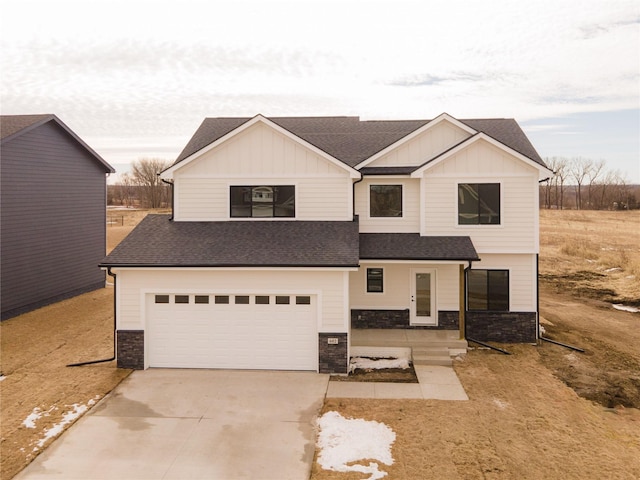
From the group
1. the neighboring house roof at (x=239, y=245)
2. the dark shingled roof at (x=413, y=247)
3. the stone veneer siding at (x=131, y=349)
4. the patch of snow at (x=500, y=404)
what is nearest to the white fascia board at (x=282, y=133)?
the neighboring house roof at (x=239, y=245)

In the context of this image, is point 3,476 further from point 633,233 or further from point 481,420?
point 633,233

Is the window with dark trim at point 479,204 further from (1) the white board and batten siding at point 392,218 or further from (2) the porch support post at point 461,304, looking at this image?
(2) the porch support post at point 461,304

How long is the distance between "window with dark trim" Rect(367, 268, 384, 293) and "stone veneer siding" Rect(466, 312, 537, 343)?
3247mm

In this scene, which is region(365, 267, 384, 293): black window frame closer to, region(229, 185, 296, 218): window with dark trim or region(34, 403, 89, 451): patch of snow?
region(229, 185, 296, 218): window with dark trim

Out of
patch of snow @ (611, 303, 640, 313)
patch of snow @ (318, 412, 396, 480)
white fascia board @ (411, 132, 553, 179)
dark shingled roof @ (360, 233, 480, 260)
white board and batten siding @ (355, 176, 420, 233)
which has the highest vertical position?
white fascia board @ (411, 132, 553, 179)

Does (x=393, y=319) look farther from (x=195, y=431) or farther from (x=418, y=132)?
(x=195, y=431)

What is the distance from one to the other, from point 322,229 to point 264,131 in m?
3.65

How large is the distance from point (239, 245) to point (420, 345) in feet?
20.3

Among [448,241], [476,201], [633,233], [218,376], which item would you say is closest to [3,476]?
[218,376]

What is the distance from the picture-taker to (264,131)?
50.0 feet

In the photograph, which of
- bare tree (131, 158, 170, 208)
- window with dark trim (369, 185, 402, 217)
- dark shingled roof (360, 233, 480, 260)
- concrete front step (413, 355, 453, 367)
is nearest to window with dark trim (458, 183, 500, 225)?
dark shingled roof (360, 233, 480, 260)

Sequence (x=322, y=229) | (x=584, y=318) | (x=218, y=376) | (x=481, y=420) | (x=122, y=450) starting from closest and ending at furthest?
(x=122, y=450)
(x=481, y=420)
(x=218, y=376)
(x=322, y=229)
(x=584, y=318)

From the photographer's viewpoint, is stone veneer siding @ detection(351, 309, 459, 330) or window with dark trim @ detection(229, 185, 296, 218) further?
stone veneer siding @ detection(351, 309, 459, 330)

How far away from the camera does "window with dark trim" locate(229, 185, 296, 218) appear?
51.0 feet
